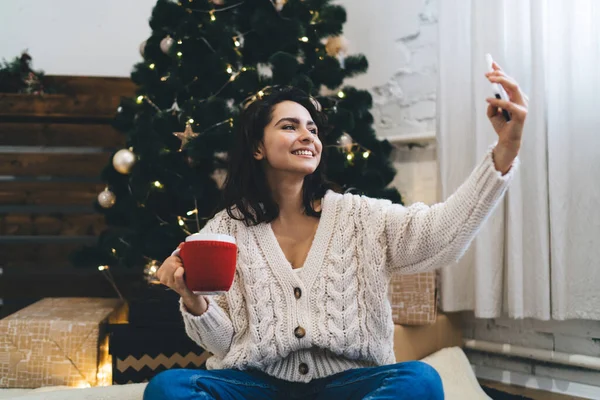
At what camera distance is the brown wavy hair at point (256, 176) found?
1.44m

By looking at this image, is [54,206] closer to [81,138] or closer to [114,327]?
[81,138]

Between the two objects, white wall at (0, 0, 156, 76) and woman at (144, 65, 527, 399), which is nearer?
woman at (144, 65, 527, 399)

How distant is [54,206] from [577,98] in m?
2.52

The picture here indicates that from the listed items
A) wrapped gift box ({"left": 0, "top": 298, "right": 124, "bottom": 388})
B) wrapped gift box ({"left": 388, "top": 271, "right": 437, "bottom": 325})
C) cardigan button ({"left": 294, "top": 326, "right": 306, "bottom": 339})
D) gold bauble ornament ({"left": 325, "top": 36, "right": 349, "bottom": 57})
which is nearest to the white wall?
gold bauble ornament ({"left": 325, "top": 36, "right": 349, "bottom": 57})

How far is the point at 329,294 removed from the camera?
4.12 ft

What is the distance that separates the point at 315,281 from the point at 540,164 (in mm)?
949

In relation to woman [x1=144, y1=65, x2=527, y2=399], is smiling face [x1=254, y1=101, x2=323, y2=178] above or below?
above

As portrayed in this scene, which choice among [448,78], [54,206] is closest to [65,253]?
[54,206]

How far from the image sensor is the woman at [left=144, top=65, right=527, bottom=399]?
1.10m

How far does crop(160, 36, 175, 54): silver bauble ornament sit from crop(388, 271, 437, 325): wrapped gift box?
118 centimetres

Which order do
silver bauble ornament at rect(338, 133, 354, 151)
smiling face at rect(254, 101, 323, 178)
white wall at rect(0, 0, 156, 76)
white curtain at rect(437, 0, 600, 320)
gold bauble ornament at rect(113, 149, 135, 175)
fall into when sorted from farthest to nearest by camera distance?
white wall at rect(0, 0, 156, 76)
gold bauble ornament at rect(113, 149, 135, 175)
silver bauble ornament at rect(338, 133, 354, 151)
white curtain at rect(437, 0, 600, 320)
smiling face at rect(254, 101, 323, 178)

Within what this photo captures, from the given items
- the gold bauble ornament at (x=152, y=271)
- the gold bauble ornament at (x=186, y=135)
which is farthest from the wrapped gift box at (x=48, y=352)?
the gold bauble ornament at (x=186, y=135)

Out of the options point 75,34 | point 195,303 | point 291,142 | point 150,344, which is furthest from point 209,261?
point 75,34

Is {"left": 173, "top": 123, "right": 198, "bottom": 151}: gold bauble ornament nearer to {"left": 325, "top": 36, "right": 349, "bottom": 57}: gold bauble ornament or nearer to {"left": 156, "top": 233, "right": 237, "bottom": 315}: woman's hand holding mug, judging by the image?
{"left": 325, "top": 36, "right": 349, "bottom": 57}: gold bauble ornament
